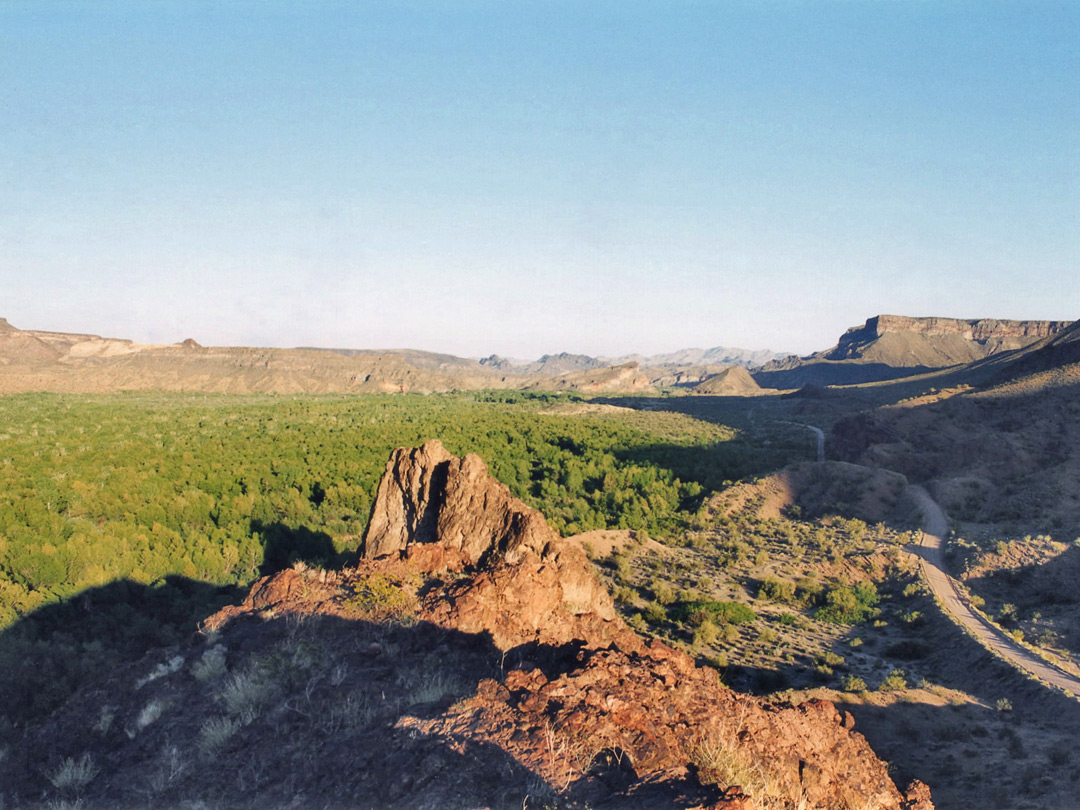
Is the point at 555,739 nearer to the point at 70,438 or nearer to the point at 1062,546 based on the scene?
the point at 1062,546

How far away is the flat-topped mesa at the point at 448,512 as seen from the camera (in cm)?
1602

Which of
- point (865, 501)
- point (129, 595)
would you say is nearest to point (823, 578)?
point (865, 501)

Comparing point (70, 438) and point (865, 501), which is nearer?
point (865, 501)

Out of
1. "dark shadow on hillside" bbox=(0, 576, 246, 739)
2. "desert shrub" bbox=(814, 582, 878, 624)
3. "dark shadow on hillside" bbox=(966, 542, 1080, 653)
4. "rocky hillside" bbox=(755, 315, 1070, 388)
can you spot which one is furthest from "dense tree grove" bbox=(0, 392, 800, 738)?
"rocky hillside" bbox=(755, 315, 1070, 388)

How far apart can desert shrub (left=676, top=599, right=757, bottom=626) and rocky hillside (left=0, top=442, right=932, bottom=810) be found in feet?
37.9

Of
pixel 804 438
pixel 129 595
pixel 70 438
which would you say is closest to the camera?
pixel 129 595

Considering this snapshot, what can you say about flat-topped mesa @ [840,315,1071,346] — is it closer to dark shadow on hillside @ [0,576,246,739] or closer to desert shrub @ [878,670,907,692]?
desert shrub @ [878,670,907,692]

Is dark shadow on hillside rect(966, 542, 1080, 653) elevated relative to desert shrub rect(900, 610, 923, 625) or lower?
elevated

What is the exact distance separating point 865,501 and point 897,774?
28.9 metres

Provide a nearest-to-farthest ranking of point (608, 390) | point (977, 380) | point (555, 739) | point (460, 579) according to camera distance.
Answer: point (555, 739), point (460, 579), point (977, 380), point (608, 390)

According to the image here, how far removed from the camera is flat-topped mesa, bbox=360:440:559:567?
16016mm

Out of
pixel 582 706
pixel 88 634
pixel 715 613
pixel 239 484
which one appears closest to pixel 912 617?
pixel 715 613

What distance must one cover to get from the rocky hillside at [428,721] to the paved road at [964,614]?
13.5 m

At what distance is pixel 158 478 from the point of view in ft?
107
